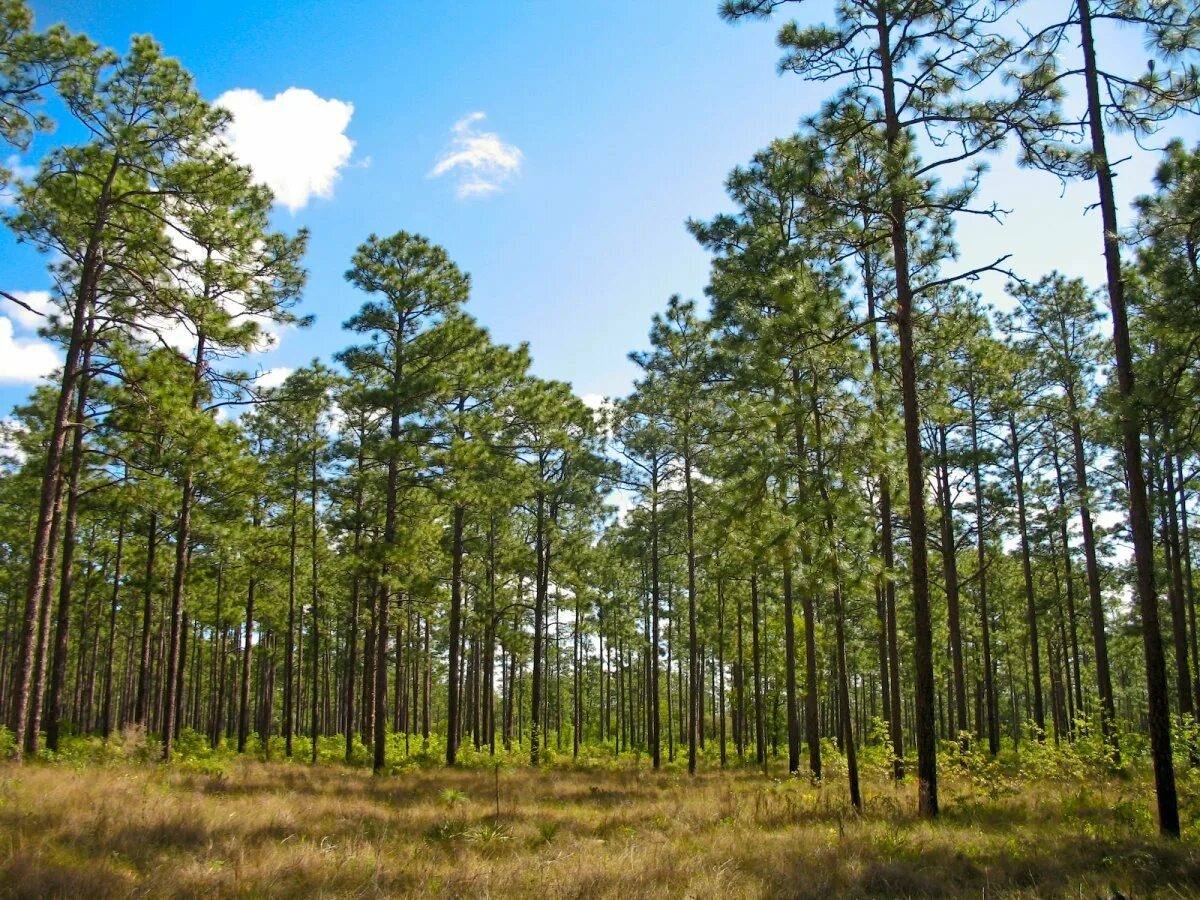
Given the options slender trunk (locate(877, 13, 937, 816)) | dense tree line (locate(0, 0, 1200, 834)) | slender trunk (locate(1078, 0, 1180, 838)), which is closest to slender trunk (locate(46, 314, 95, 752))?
dense tree line (locate(0, 0, 1200, 834))

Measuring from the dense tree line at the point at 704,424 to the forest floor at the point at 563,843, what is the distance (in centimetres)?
141

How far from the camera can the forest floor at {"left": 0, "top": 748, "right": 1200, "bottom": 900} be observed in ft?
21.5

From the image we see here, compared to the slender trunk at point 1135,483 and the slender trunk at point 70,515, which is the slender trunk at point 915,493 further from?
the slender trunk at point 70,515

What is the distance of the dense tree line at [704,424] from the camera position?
9.92 metres

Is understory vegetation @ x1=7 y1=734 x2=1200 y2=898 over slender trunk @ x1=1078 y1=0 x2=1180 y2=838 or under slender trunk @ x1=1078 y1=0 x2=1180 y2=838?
under

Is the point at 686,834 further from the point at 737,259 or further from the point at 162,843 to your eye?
the point at 737,259

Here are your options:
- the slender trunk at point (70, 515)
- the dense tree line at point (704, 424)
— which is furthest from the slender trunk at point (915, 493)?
the slender trunk at point (70, 515)

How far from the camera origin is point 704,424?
731 inches

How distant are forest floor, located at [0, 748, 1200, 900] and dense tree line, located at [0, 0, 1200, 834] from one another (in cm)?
141

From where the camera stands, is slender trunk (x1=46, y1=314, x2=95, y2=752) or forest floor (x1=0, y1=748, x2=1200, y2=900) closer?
forest floor (x1=0, y1=748, x2=1200, y2=900)

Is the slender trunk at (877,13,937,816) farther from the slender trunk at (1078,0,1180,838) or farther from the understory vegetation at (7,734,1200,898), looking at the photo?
the slender trunk at (1078,0,1180,838)

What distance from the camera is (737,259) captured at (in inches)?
645

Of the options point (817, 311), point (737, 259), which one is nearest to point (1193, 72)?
point (817, 311)

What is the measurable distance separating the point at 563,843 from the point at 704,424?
1128 centimetres
